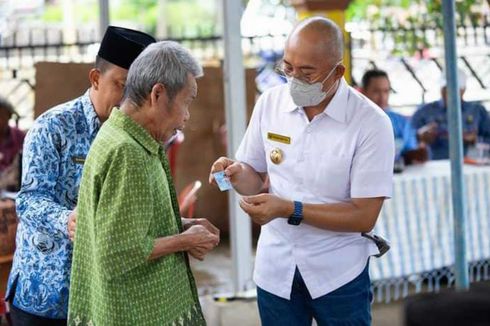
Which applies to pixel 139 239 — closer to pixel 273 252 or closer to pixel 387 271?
pixel 273 252

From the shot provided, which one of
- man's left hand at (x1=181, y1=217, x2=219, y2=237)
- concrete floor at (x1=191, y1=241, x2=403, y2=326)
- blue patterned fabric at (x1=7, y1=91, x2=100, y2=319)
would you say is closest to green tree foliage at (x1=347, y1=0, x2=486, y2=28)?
concrete floor at (x1=191, y1=241, x2=403, y2=326)

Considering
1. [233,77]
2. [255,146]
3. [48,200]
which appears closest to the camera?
[48,200]

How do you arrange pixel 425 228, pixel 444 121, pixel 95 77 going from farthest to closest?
pixel 444 121 → pixel 425 228 → pixel 95 77

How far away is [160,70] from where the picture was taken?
2.37 meters

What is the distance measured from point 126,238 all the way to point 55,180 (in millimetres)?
518

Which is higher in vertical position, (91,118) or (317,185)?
(91,118)

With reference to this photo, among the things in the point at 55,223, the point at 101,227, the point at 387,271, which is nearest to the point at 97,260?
the point at 101,227

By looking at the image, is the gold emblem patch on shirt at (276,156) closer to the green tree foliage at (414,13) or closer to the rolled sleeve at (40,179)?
the rolled sleeve at (40,179)

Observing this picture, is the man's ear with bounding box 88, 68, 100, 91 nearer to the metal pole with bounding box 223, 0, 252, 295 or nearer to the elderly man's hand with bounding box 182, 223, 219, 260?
the elderly man's hand with bounding box 182, 223, 219, 260

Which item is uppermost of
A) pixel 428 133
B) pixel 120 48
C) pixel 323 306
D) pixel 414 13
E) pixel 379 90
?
pixel 414 13

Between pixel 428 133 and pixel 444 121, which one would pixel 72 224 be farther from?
pixel 444 121

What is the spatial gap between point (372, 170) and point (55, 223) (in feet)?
3.27

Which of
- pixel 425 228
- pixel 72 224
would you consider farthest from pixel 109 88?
pixel 425 228

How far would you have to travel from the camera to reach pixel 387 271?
5.62 metres
